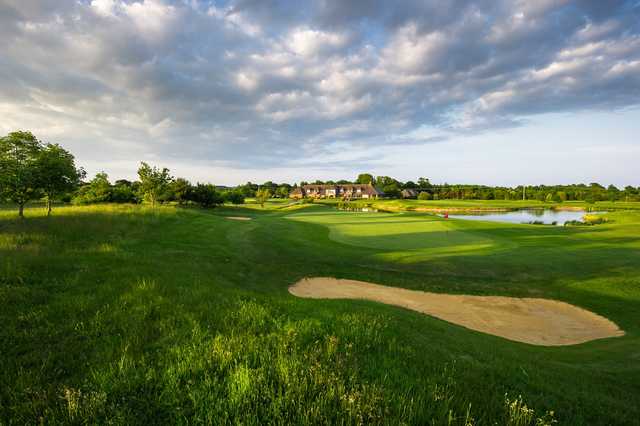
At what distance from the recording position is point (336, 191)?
17362 cm

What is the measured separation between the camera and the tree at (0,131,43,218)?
1908cm

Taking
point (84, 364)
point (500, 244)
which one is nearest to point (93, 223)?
point (84, 364)

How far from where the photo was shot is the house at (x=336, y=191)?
160 m

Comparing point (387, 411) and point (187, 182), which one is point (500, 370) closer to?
point (387, 411)

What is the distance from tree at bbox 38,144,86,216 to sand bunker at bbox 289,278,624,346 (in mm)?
23532

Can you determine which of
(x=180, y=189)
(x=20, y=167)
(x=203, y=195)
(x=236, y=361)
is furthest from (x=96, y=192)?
(x=236, y=361)

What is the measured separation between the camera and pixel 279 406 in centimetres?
284

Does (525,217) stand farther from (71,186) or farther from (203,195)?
(71,186)

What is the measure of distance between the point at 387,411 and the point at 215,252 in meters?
17.1

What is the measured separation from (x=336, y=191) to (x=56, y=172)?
506 feet

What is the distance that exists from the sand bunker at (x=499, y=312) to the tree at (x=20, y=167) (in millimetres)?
21264

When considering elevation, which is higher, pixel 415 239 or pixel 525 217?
pixel 415 239

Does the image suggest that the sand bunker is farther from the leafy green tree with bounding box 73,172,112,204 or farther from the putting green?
the leafy green tree with bounding box 73,172,112,204

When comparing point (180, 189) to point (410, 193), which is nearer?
point (180, 189)
